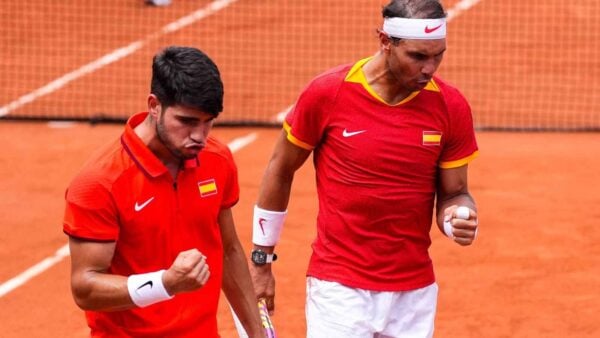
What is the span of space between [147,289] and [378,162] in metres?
1.91

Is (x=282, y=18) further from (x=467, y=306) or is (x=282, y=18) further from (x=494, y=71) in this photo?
(x=467, y=306)

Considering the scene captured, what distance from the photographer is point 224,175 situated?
6234 millimetres

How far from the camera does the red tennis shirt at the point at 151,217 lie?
19.0 feet

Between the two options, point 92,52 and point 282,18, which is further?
point 282,18

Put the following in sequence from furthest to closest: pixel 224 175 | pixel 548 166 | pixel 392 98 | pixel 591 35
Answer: pixel 591 35, pixel 548 166, pixel 392 98, pixel 224 175

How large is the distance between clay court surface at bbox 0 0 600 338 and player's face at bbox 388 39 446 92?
3913 millimetres

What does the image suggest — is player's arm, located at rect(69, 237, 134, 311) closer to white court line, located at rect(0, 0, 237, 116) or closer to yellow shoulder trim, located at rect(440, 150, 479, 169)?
yellow shoulder trim, located at rect(440, 150, 479, 169)

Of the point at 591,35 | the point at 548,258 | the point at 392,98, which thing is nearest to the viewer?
the point at 392,98

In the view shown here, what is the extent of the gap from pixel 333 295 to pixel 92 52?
13602 mm

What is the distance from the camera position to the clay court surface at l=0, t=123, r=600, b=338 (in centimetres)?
1080

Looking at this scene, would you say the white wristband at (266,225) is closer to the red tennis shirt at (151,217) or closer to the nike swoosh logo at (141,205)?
the red tennis shirt at (151,217)

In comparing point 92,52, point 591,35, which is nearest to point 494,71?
point 591,35

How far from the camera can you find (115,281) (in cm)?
575

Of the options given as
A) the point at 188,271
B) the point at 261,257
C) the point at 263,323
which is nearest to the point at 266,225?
the point at 261,257
